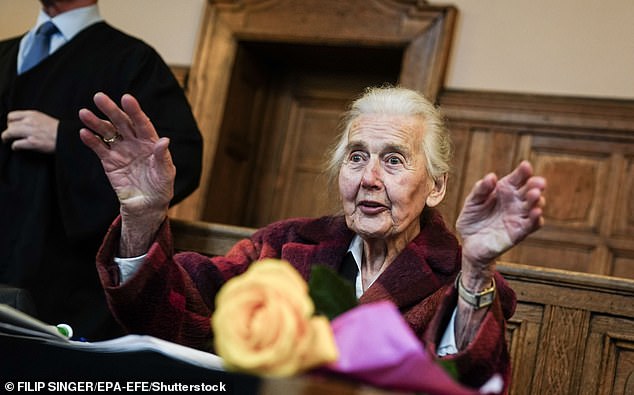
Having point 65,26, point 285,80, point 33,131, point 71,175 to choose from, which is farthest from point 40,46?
point 285,80

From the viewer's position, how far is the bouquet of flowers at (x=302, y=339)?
2.70ft

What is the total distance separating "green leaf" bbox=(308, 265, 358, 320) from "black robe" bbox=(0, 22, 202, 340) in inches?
67.8

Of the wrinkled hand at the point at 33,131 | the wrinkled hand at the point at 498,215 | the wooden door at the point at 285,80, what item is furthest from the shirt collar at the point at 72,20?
the wrinkled hand at the point at 498,215

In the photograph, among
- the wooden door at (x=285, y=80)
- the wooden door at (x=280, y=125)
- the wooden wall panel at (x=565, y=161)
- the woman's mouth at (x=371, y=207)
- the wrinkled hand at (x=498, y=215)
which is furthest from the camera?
the wooden door at (x=280, y=125)

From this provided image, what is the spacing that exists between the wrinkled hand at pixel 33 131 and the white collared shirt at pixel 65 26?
1.23 feet

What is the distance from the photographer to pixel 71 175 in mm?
2758

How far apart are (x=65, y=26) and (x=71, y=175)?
61 centimetres

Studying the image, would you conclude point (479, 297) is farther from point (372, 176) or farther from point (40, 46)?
point (40, 46)

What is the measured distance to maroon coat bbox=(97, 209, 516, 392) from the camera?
1.85 m

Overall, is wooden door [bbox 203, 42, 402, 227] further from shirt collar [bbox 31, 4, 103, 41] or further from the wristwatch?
the wristwatch

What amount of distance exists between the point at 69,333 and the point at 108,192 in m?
1.14

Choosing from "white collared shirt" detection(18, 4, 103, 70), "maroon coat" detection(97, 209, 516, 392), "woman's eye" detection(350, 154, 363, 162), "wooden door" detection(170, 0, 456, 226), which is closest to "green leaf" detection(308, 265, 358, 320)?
"maroon coat" detection(97, 209, 516, 392)

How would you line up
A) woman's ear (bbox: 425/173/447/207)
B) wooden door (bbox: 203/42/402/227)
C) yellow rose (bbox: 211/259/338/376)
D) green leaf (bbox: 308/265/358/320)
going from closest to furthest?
yellow rose (bbox: 211/259/338/376)
green leaf (bbox: 308/265/358/320)
woman's ear (bbox: 425/173/447/207)
wooden door (bbox: 203/42/402/227)

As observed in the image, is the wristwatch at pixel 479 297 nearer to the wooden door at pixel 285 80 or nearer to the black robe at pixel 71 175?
the black robe at pixel 71 175
